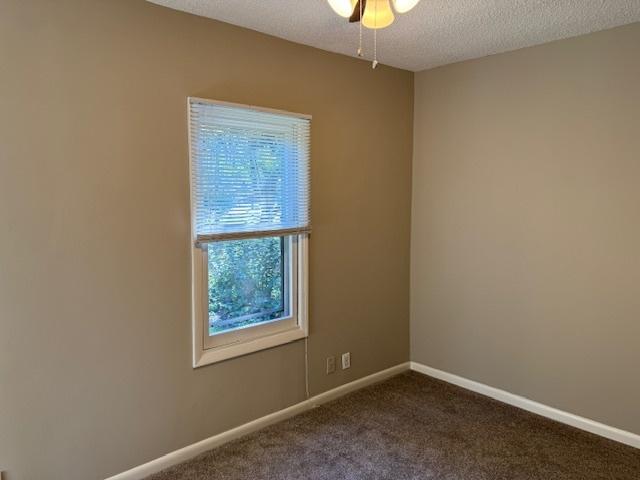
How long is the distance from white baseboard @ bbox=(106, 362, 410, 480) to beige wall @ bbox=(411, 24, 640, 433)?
0.61 m

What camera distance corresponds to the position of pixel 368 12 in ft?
5.60

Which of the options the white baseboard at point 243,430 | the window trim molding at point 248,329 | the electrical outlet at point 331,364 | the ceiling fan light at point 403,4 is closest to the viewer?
the ceiling fan light at point 403,4

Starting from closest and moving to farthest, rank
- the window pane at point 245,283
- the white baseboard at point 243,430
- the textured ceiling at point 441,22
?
the textured ceiling at point 441,22 < the white baseboard at point 243,430 < the window pane at point 245,283

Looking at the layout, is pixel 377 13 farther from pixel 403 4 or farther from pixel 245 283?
pixel 245 283

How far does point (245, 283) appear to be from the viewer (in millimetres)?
2781

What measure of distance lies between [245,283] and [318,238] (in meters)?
0.57

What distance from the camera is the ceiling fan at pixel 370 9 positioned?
1.67 m

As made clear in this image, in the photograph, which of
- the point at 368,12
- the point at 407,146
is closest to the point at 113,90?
the point at 368,12

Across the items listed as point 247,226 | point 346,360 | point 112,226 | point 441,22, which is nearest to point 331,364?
point 346,360

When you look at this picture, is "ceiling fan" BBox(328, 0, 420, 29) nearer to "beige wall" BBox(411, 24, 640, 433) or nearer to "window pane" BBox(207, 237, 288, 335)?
"window pane" BBox(207, 237, 288, 335)

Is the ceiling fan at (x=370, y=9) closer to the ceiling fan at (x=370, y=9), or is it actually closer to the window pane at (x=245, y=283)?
the ceiling fan at (x=370, y=9)

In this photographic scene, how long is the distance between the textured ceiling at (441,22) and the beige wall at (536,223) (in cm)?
20

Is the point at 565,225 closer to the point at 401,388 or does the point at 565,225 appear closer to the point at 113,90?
the point at 401,388

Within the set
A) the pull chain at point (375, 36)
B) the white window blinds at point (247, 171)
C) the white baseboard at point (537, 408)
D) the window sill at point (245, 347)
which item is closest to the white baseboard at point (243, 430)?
the white baseboard at point (537, 408)
